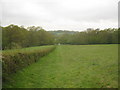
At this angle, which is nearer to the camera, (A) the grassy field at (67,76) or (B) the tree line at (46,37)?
(A) the grassy field at (67,76)

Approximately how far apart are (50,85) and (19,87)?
4.33ft

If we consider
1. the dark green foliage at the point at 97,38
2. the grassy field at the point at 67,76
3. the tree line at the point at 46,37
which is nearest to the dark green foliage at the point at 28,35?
the tree line at the point at 46,37

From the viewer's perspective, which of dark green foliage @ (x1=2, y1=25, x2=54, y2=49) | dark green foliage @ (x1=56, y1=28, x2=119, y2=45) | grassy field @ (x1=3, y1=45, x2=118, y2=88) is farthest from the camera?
dark green foliage @ (x1=56, y1=28, x2=119, y2=45)

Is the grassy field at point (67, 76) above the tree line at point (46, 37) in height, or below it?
below

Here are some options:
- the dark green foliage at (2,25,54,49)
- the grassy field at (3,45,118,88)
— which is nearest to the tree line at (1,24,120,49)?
the dark green foliage at (2,25,54,49)

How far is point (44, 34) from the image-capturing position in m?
51.9

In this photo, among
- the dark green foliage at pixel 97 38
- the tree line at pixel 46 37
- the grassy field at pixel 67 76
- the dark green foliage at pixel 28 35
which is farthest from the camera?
the dark green foliage at pixel 97 38

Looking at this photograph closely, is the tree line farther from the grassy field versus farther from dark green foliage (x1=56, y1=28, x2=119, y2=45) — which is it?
the grassy field

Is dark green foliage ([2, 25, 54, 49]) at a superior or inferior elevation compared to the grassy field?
superior

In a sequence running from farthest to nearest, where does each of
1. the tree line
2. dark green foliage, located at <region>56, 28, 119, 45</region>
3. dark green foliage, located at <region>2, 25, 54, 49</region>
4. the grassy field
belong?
dark green foliage, located at <region>56, 28, 119, 45</region>, the tree line, dark green foliage, located at <region>2, 25, 54, 49</region>, the grassy field

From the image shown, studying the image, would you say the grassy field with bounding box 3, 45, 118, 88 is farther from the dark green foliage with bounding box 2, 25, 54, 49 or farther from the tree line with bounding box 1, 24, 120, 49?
the tree line with bounding box 1, 24, 120, 49

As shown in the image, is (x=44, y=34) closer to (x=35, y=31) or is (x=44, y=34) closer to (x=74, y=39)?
(x=35, y=31)

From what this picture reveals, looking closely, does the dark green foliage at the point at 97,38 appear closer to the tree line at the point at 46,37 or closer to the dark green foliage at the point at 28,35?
the tree line at the point at 46,37

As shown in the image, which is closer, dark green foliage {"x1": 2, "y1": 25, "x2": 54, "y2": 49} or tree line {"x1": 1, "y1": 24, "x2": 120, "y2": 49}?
dark green foliage {"x1": 2, "y1": 25, "x2": 54, "y2": 49}
